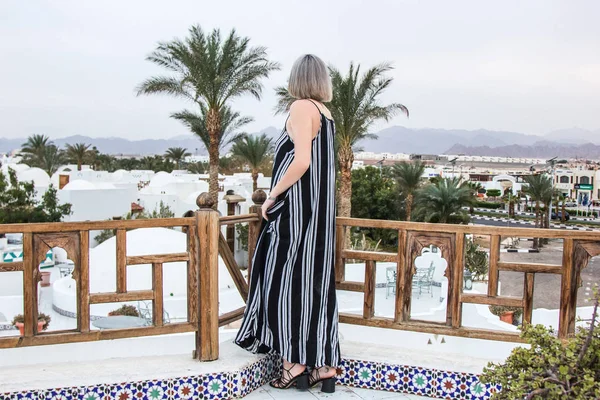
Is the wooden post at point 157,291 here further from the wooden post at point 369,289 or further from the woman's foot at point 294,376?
the wooden post at point 369,289

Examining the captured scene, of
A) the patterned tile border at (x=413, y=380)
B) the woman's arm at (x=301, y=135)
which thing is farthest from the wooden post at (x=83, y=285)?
the patterned tile border at (x=413, y=380)

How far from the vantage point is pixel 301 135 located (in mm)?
2748

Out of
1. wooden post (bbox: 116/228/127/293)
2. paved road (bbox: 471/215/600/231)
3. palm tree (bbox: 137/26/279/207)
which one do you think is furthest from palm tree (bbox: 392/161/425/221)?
wooden post (bbox: 116/228/127/293)

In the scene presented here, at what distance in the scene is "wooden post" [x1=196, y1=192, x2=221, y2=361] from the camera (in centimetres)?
294

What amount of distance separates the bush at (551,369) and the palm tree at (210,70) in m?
16.9

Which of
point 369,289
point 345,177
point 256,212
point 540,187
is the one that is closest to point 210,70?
point 345,177

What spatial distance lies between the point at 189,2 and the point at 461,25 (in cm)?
2640

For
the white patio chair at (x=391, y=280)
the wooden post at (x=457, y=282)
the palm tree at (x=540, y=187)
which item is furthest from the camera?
the palm tree at (x=540, y=187)

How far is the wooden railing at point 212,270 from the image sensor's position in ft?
8.93

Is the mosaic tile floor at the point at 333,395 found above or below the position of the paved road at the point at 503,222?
above

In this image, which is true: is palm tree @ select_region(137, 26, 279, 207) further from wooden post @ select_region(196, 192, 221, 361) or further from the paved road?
the paved road

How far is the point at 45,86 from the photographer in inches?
2325

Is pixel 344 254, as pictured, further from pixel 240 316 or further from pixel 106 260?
pixel 106 260

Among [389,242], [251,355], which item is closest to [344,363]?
[251,355]
